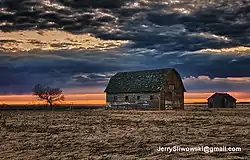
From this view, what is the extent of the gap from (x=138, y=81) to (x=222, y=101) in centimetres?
2503

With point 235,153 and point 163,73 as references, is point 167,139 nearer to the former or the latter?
point 235,153

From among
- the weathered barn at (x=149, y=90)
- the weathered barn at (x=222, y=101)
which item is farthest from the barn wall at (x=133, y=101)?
the weathered barn at (x=222, y=101)

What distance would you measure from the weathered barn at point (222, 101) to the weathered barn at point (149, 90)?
19100mm

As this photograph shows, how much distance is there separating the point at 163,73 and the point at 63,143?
42.0 meters

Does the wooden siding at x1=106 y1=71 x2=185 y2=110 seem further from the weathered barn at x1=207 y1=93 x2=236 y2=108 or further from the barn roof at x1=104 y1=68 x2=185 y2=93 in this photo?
the weathered barn at x1=207 y1=93 x2=236 y2=108

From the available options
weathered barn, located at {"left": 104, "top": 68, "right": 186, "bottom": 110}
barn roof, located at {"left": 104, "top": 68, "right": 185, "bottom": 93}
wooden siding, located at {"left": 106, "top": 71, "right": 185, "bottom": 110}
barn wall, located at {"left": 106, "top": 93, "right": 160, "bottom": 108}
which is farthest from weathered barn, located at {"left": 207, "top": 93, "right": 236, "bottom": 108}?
barn wall, located at {"left": 106, "top": 93, "right": 160, "bottom": 108}

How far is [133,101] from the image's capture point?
5675 centimetres

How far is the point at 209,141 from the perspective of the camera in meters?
14.6

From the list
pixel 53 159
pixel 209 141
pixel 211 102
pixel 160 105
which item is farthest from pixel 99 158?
pixel 211 102

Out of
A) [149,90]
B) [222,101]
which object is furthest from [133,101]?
[222,101]

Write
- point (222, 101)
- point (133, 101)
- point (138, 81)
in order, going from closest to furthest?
point (133, 101)
point (138, 81)
point (222, 101)

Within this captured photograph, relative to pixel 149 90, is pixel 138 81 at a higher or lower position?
higher

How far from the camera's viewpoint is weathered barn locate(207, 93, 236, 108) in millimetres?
73312

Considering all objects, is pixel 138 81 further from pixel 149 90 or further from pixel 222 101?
pixel 222 101
